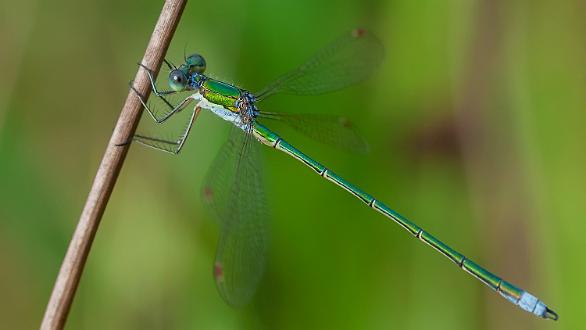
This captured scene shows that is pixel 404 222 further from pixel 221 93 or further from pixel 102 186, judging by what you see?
pixel 102 186

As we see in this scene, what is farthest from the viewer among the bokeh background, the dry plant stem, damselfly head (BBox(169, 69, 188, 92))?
the bokeh background

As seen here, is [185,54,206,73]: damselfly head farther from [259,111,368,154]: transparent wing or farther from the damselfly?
[259,111,368,154]: transparent wing

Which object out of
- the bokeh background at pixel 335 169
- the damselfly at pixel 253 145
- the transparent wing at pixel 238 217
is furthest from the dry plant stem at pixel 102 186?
the bokeh background at pixel 335 169

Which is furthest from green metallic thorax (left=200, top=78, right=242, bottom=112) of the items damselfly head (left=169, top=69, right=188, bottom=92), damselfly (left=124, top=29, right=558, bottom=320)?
damselfly head (left=169, top=69, right=188, bottom=92)

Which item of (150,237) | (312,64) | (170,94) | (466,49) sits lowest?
(150,237)

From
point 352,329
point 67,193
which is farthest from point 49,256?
point 352,329

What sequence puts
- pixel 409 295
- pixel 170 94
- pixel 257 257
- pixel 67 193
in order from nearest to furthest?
pixel 170 94 < pixel 257 257 < pixel 409 295 < pixel 67 193

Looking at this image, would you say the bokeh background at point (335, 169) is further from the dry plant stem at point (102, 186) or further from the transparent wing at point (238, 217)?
the dry plant stem at point (102, 186)

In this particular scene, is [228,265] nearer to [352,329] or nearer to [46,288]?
[352,329]
